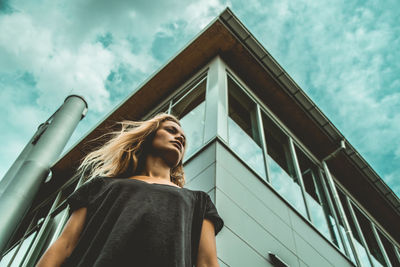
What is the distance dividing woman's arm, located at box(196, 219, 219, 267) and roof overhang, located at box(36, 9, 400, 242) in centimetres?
630

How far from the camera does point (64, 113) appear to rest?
1419 cm

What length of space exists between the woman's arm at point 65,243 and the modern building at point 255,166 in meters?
2.13

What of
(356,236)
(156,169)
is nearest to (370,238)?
(356,236)

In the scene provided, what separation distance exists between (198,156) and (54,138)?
30.9ft

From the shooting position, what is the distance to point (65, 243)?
1.73m

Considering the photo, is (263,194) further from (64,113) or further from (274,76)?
(64,113)

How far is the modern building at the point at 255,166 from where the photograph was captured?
4688mm

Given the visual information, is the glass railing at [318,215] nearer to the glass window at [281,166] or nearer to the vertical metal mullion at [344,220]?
the glass window at [281,166]

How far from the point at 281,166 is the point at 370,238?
4.84 m

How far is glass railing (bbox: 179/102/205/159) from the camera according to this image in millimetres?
5730

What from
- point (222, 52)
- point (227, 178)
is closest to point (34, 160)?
point (222, 52)

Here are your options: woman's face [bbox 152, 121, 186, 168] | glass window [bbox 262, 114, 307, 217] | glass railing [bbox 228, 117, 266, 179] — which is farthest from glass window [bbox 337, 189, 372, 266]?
woman's face [bbox 152, 121, 186, 168]

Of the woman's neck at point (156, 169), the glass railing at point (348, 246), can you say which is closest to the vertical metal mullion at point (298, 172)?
the glass railing at point (348, 246)

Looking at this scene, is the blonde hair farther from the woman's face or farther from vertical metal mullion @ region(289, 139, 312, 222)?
vertical metal mullion @ region(289, 139, 312, 222)
